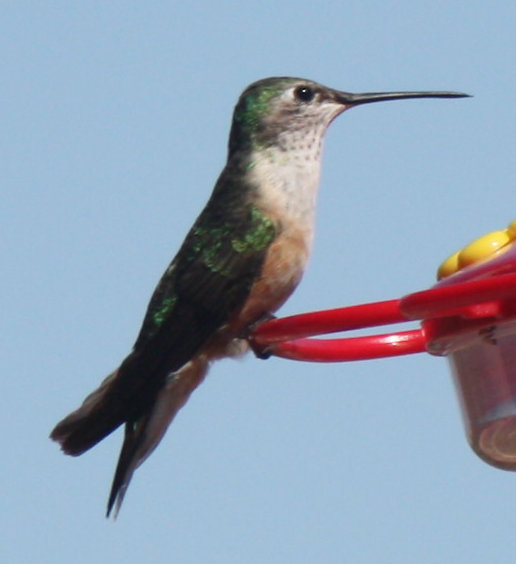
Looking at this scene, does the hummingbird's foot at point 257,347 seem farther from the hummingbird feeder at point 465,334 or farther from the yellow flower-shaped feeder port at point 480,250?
the yellow flower-shaped feeder port at point 480,250

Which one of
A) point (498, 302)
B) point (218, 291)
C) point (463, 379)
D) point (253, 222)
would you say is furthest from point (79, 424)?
point (498, 302)

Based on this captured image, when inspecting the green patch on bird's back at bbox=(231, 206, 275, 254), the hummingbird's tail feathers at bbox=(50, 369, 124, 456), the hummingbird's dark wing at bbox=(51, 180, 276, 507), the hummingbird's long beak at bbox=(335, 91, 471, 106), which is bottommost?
the hummingbird's tail feathers at bbox=(50, 369, 124, 456)

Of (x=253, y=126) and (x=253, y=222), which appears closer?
(x=253, y=222)

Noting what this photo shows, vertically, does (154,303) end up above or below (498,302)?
above

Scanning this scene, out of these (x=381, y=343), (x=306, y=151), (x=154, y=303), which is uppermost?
(x=306, y=151)

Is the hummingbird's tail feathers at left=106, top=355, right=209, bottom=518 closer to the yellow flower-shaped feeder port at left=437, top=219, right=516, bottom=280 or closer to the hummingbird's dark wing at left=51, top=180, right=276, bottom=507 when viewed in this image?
the hummingbird's dark wing at left=51, top=180, right=276, bottom=507

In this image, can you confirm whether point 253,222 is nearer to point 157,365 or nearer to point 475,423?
point 157,365

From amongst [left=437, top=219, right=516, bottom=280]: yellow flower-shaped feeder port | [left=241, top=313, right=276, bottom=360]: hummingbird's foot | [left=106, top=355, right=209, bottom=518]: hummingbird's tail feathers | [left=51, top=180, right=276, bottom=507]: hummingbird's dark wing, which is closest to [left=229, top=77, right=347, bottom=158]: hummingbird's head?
[left=51, top=180, right=276, bottom=507]: hummingbird's dark wing

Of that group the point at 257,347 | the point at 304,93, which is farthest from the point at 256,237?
the point at 257,347
